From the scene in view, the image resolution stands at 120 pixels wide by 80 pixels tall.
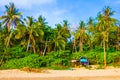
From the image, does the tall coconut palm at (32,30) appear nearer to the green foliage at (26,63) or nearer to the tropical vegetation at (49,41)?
the tropical vegetation at (49,41)

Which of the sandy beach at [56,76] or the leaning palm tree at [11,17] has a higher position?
the leaning palm tree at [11,17]

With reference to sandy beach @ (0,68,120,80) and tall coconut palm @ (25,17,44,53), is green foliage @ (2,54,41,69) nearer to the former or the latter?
tall coconut palm @ (25,17,44,53)

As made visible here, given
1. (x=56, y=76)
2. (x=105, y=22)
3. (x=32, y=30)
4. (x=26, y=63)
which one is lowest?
(x=56, y=76)

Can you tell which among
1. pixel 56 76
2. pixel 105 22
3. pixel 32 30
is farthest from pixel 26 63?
pixel 105 22

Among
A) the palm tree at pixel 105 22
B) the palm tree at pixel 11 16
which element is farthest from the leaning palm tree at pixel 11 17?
the palm tree at pixel 105 22

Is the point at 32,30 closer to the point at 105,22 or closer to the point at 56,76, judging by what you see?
the point at 105,22

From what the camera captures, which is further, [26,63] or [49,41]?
[49,41]

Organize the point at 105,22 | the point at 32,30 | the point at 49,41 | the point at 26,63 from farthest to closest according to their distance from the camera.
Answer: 1. the point at 49,41
2. the point at 105,22
3. the point at 32,30
4. the point at 26,63

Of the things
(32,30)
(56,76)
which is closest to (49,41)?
(32,30)

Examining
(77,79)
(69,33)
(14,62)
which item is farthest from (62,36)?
(77,79)

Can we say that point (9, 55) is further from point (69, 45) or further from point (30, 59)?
point (69, 45)

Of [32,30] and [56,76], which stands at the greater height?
[32,30]

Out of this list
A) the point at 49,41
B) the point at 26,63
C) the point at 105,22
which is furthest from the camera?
the point at 49,41

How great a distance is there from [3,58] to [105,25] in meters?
20.4
